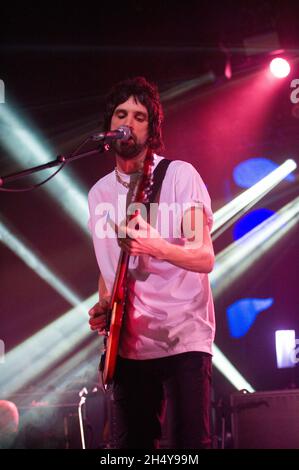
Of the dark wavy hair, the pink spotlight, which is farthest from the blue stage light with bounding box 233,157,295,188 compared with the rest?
the dark wavy hair

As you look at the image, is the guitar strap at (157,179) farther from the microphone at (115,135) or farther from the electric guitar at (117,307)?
the microphone at (115,135)

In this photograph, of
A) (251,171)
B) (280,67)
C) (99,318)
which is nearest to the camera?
(99,318)

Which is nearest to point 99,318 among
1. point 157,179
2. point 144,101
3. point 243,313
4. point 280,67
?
point 157,179

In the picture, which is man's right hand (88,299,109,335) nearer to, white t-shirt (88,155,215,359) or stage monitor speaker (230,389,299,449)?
white t-shirt (88,155,215,359)

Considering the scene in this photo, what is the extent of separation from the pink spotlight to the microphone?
455 cm

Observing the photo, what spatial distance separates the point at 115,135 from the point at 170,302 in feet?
2.65

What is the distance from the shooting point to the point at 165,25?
21.4ft

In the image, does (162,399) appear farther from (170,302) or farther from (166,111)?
(166,111)

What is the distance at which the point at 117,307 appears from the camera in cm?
254

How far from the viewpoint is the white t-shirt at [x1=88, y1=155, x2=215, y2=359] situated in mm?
2461

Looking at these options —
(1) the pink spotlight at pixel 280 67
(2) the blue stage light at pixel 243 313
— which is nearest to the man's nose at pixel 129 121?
(1) the pink spotlight at pixel 280 67

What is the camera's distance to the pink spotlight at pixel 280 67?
6.80 meters
